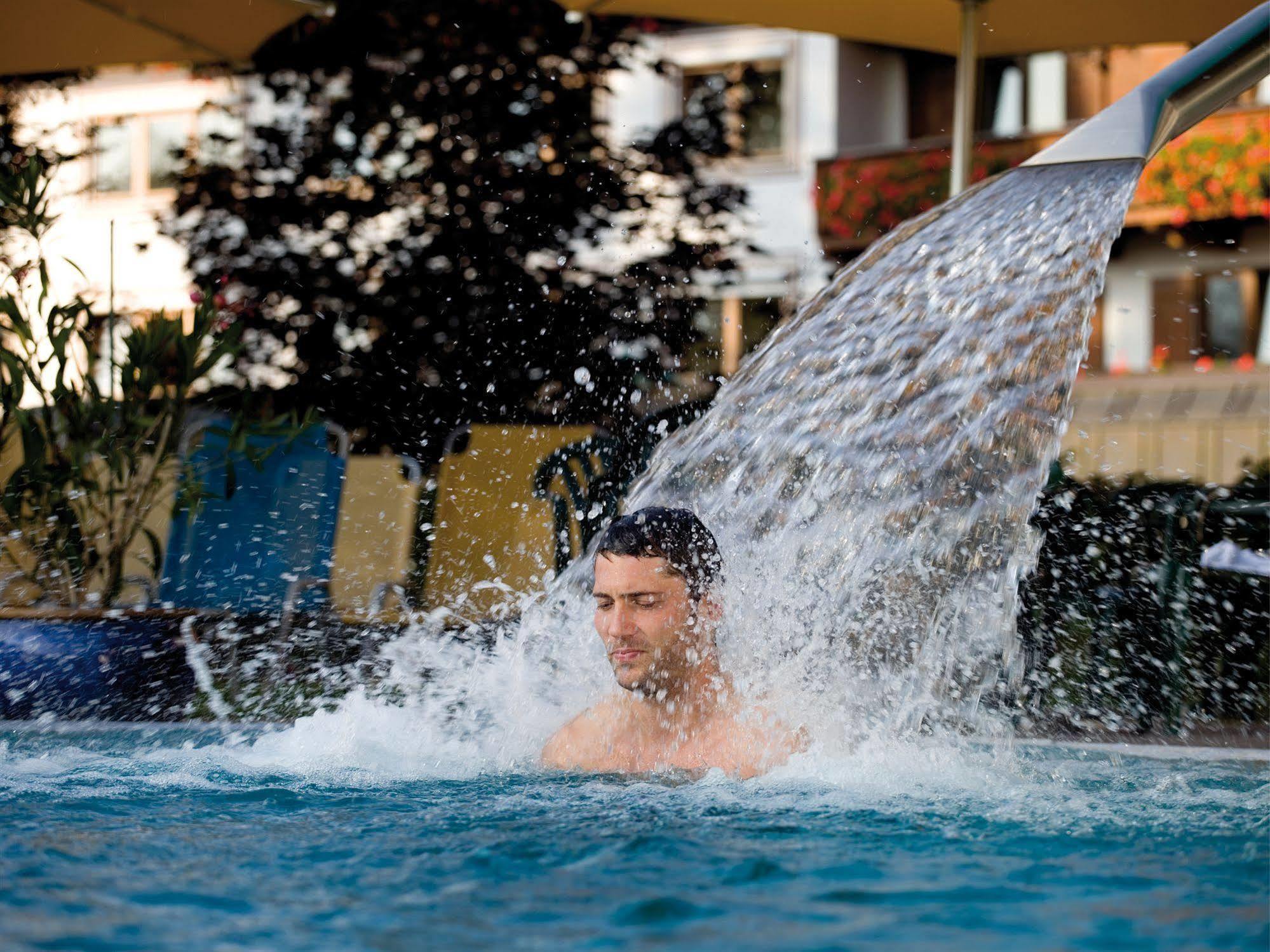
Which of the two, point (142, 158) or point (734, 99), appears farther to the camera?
point (142, 158)

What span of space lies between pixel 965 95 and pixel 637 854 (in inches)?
173

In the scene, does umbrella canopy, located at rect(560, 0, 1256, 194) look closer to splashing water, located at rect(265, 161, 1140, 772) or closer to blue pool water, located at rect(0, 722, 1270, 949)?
splashing water, located at rect(265, 161, 1140, 772)

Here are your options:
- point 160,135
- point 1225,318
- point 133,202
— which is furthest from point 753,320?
point 160,135

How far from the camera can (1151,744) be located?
4.10m

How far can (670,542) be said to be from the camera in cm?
359

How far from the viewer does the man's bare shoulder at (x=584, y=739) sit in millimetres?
3801

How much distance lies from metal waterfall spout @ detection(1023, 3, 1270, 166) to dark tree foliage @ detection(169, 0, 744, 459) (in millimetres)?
5097

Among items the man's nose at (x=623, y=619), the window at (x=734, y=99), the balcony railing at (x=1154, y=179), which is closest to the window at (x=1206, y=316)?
the balcony railing at (x=1154, y=179)

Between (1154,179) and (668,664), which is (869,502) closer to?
(668,664)

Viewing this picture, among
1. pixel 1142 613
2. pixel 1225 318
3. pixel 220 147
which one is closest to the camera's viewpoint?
pixel 1142 613

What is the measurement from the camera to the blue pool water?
91.8 inches

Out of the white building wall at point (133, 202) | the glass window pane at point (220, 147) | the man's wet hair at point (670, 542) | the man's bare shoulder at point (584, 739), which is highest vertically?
the white building wall at point (133, 202)

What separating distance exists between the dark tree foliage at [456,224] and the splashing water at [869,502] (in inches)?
106

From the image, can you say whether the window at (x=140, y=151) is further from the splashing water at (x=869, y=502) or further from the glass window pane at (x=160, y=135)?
the splashing water at (x=869, y=502)
